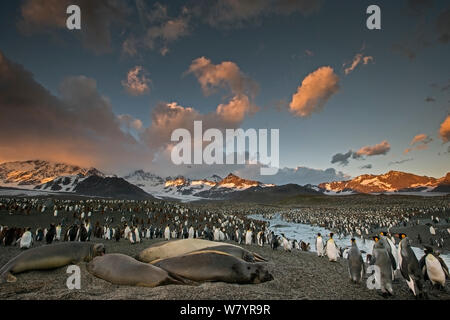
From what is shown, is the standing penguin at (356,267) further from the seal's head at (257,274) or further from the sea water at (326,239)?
the sea water at (326,239)

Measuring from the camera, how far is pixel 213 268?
7.12m

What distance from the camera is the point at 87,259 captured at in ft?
29.6

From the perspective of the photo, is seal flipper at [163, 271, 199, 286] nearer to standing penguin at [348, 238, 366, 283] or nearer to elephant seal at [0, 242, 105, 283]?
elephant seal at [0, 242, 105, 283]

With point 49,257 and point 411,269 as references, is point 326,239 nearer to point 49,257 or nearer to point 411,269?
→ point 411,269

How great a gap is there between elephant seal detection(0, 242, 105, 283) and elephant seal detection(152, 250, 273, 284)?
357 cm

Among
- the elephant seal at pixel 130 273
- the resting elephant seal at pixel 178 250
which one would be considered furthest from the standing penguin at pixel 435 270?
the elephant seal at pixel 130 273

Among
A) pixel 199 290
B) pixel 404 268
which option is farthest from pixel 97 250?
pixel 404 268

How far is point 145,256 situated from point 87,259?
2223 millimetres

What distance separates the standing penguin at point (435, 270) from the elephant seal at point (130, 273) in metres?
8.39

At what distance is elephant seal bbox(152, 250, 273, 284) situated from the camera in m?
7.02

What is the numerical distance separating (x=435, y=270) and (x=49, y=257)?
13330mm
